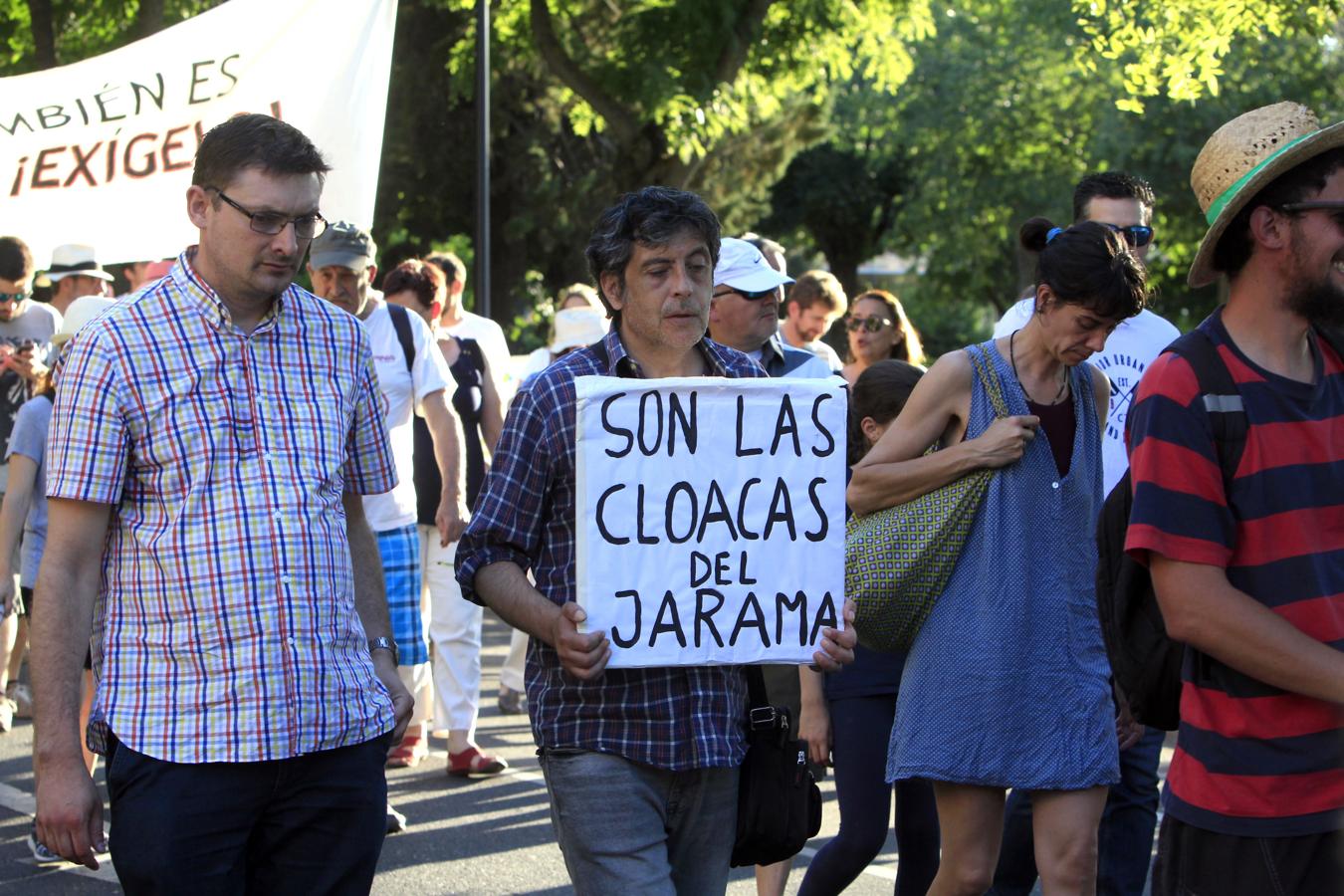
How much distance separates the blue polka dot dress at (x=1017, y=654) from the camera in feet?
14.2

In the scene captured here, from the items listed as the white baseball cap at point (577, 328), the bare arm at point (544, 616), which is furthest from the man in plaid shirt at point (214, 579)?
the white baseball cap at point (577, 328)

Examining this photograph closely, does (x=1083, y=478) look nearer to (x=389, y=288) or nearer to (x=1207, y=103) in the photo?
(x=389, y=288)

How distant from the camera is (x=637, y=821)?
11.7 ft

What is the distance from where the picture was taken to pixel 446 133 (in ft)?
95.2

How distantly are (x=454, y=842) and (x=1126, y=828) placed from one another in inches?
105

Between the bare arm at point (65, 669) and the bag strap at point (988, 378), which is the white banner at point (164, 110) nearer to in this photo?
the bag strap at point (988, 378)

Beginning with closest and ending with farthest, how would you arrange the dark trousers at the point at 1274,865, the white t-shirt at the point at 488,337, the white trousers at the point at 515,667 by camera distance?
the dark trousers at the point at 1274,865 → the white t-shirt at the point at 488,337 → the white trousers at the point at 515,667

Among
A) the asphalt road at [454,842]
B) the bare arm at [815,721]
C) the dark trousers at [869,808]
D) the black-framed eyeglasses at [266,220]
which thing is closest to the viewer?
the black-framed eyeglasses at [266,220]

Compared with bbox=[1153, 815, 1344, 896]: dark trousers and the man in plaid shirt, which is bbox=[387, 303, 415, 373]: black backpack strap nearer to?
the man in plaid shirt

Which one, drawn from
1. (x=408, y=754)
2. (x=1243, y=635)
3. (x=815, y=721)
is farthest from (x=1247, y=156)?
(x=408, y=754)

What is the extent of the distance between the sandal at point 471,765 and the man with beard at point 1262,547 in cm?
510

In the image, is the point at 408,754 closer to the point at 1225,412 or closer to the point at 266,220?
the point at 266,220

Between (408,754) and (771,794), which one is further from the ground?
(771,794)

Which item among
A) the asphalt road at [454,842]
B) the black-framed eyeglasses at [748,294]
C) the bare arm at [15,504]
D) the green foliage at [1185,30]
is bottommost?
the asphalt road at [454,842]
